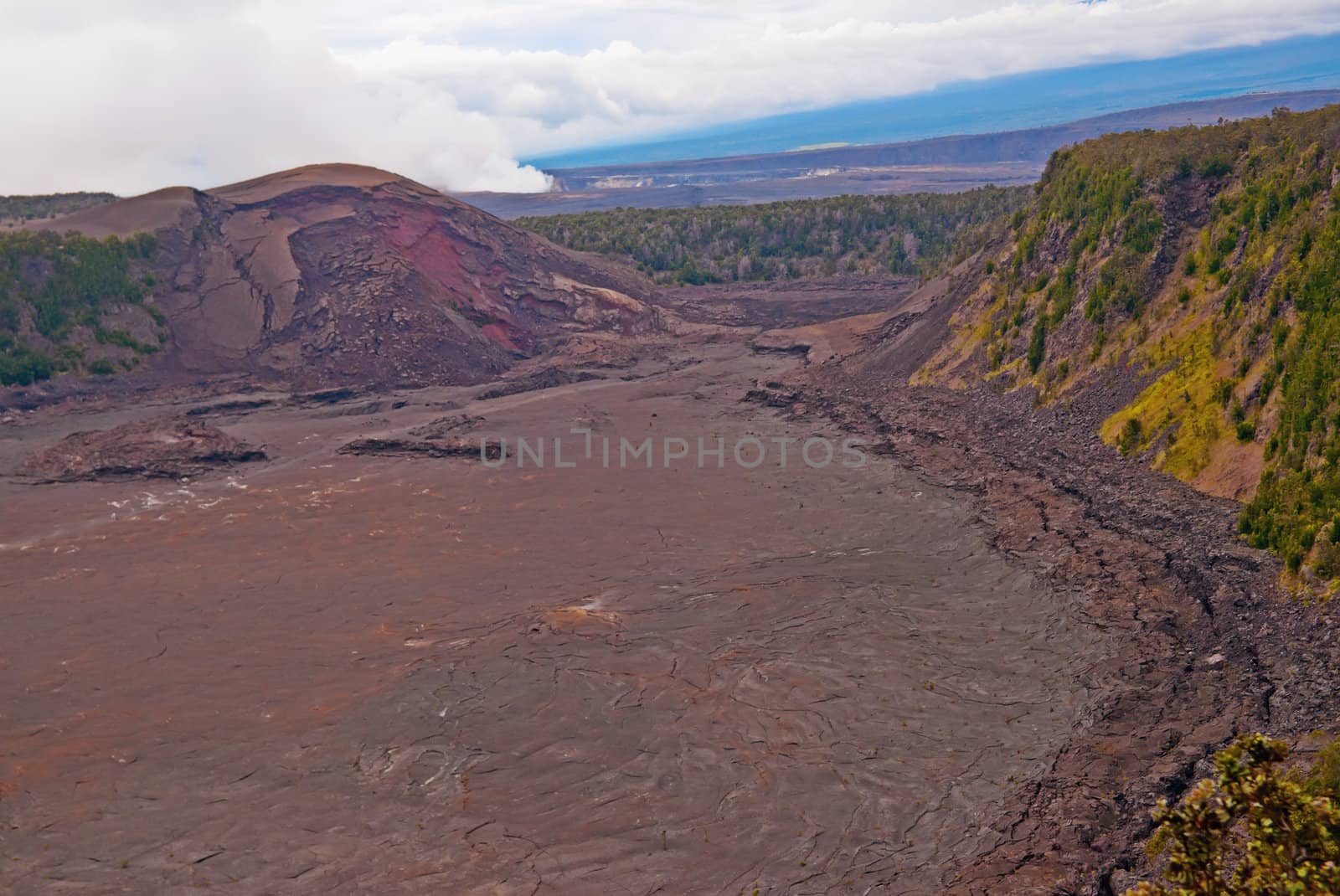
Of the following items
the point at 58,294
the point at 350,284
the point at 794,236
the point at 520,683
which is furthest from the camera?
the point at 794,236

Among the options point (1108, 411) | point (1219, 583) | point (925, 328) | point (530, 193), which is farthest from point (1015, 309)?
point (530, 193)

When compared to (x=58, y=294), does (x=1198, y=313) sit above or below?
below

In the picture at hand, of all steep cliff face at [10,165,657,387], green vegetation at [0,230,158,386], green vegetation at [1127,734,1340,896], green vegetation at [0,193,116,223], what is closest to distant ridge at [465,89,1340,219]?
green vegetation at [0,193,116,223]

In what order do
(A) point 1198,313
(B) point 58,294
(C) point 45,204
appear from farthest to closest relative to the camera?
(C) point 45,204 < (B) point 58,294 < (A) point 1198,313

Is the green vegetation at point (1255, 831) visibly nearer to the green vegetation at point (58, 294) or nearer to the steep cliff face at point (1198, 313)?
the steep cliff face at point (1198, 313)

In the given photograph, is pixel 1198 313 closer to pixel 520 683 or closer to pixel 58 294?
pixel 520 683

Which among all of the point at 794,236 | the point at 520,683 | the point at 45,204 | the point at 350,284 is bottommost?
the point at 520,683

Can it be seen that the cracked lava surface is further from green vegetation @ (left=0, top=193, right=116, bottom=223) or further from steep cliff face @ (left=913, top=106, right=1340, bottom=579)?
green vegetation @ (left=0, top=193, right=116, bottom=223)

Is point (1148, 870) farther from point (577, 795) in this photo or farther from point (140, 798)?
point (140, 798)

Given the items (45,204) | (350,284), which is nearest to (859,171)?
(45,204)
